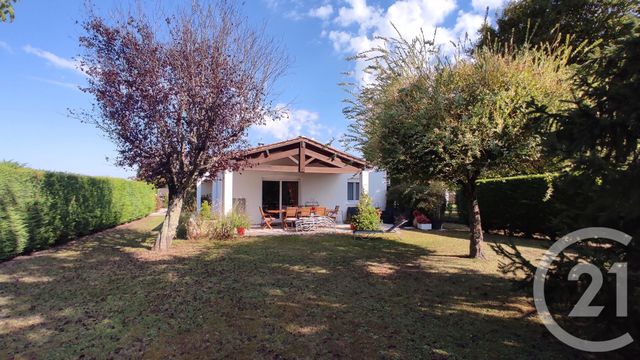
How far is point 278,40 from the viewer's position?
1034cm

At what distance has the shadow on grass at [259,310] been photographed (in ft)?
12.5

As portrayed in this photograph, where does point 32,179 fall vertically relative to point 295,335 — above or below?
above

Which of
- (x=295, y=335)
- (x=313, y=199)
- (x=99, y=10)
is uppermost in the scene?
(x=99, y=10)

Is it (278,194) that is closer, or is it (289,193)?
(278,194)

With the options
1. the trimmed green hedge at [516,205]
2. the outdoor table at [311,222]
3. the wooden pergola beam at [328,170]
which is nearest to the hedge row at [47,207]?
Result: the outdoor table at [311,222]

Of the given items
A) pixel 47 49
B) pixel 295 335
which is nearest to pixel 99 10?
pixel 47 49

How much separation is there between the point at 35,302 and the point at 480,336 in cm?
679

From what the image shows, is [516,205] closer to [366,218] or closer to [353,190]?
[366,218]

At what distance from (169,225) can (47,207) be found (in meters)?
3.68

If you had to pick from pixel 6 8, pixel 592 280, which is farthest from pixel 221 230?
pixel 592 280

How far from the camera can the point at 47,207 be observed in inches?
380

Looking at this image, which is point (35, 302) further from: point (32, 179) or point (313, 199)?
point (313, 199)

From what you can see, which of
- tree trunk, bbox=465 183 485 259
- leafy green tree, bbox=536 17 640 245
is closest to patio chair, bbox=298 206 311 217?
tree trunk, bbox=465 183 485 259

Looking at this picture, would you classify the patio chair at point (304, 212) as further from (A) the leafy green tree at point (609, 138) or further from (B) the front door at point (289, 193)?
(A) the leafy green tree at point (609, 138)
